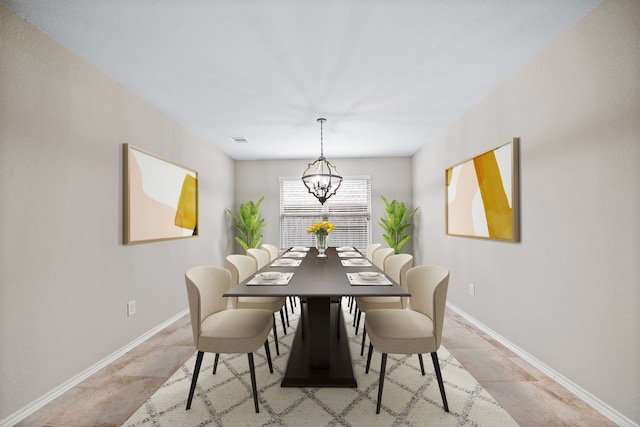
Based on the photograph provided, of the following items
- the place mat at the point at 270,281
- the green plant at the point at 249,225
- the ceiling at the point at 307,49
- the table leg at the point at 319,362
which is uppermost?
the ceiling at the point at 307,49

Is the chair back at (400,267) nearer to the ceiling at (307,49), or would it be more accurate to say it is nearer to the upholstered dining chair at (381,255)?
the upholstered dining chair at (381,255)

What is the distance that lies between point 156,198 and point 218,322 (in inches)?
73.4

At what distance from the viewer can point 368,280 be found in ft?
6.54

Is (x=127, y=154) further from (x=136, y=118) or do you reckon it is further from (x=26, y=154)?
(x=26, y=154)

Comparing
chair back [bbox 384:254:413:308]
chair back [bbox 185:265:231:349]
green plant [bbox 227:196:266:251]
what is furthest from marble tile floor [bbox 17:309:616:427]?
green plant [bbox 227:196:266:251]

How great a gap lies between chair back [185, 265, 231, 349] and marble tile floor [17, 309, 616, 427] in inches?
26.6

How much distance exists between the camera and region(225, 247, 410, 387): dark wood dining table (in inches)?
67.0

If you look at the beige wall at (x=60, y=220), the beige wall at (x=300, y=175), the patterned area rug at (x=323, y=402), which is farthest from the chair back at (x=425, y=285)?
the beige wall at (x=300, y=175)

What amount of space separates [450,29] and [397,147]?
10.2 ft

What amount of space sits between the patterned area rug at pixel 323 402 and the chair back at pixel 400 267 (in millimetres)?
624

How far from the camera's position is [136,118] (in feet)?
9.36

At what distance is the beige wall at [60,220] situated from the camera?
1718mm

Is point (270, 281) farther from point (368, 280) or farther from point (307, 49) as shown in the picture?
point (307, 49)

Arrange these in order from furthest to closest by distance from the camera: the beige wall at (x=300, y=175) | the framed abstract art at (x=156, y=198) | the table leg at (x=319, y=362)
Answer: the beige wall at (x=300, y=175)
the framed abstract art at (x=156, y=198)
the table leg at (x=319, y=362)
